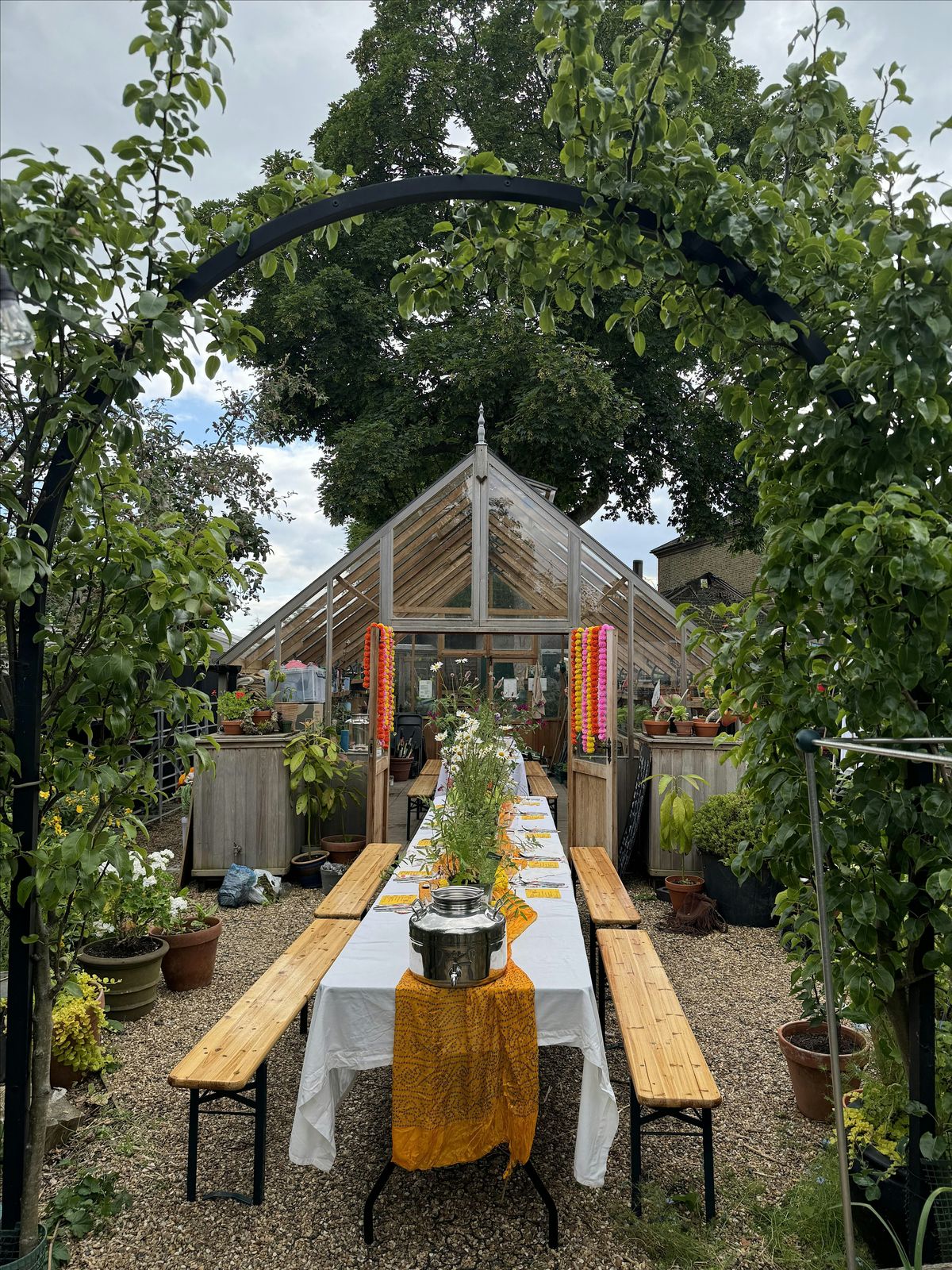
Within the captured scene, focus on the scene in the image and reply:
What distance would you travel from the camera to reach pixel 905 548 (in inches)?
78.4

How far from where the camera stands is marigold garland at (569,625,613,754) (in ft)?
21.9

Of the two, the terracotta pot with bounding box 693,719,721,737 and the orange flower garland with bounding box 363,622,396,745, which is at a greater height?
the orange flower garland with bounding box 363,622,396,745

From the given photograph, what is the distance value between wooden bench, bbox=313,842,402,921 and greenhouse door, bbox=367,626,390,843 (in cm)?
→ 115

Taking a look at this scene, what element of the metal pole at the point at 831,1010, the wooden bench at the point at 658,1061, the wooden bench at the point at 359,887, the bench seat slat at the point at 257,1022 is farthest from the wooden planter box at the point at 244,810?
the metal pole at the point at 831,1010

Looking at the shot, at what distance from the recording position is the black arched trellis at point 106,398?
2.20 meters

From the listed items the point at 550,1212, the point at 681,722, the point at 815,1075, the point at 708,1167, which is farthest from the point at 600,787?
the point at 550,1212

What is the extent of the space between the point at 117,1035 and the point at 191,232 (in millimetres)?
3829

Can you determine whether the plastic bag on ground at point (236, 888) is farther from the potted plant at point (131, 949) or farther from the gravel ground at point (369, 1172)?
the gravel ground at point (369, 1172)

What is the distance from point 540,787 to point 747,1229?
5235mm

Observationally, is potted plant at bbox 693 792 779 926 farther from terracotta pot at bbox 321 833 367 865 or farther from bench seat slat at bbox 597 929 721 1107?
terracotta pot at bbox 321 833 367 865

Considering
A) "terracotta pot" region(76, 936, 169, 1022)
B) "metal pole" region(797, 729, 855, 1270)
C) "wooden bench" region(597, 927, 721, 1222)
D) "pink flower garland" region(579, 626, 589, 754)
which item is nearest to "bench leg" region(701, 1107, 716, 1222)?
"wooden bench" region(597, 927, 721, 1222)

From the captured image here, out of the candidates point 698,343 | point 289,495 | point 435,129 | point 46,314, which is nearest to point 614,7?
point 435,129

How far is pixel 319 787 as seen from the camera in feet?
24.2

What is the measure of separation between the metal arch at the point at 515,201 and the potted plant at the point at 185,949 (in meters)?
3.73
